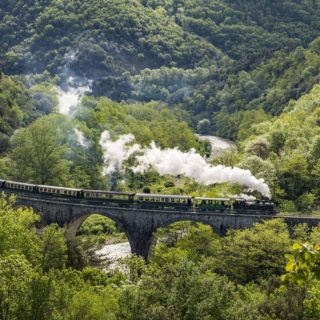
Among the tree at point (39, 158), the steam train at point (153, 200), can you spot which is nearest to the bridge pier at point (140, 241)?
the steam train at point (153, 200)

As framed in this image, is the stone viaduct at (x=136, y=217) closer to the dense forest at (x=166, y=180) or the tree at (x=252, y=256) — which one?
the dense forest at (x=166, y=180)

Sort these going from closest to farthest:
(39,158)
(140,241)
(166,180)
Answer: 1. (140,241)
2. (39,158)
3. (166,180)

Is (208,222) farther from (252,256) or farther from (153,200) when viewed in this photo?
(252,256)

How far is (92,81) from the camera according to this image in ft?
632

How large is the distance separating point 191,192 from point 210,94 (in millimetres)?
83601

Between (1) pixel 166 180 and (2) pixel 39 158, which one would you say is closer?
(2) pixel 39 158

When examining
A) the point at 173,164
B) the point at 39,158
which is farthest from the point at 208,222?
the point at 39,158

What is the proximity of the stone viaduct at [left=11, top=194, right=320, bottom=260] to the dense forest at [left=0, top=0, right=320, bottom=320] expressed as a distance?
104cm

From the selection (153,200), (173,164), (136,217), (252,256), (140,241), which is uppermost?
(173,164)

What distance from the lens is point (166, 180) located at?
104 m

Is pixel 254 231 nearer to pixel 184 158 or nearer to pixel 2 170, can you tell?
pixel 184 158

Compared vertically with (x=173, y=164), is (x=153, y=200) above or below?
below

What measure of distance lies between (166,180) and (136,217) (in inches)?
1241

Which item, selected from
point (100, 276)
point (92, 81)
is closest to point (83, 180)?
point (100, 276)
